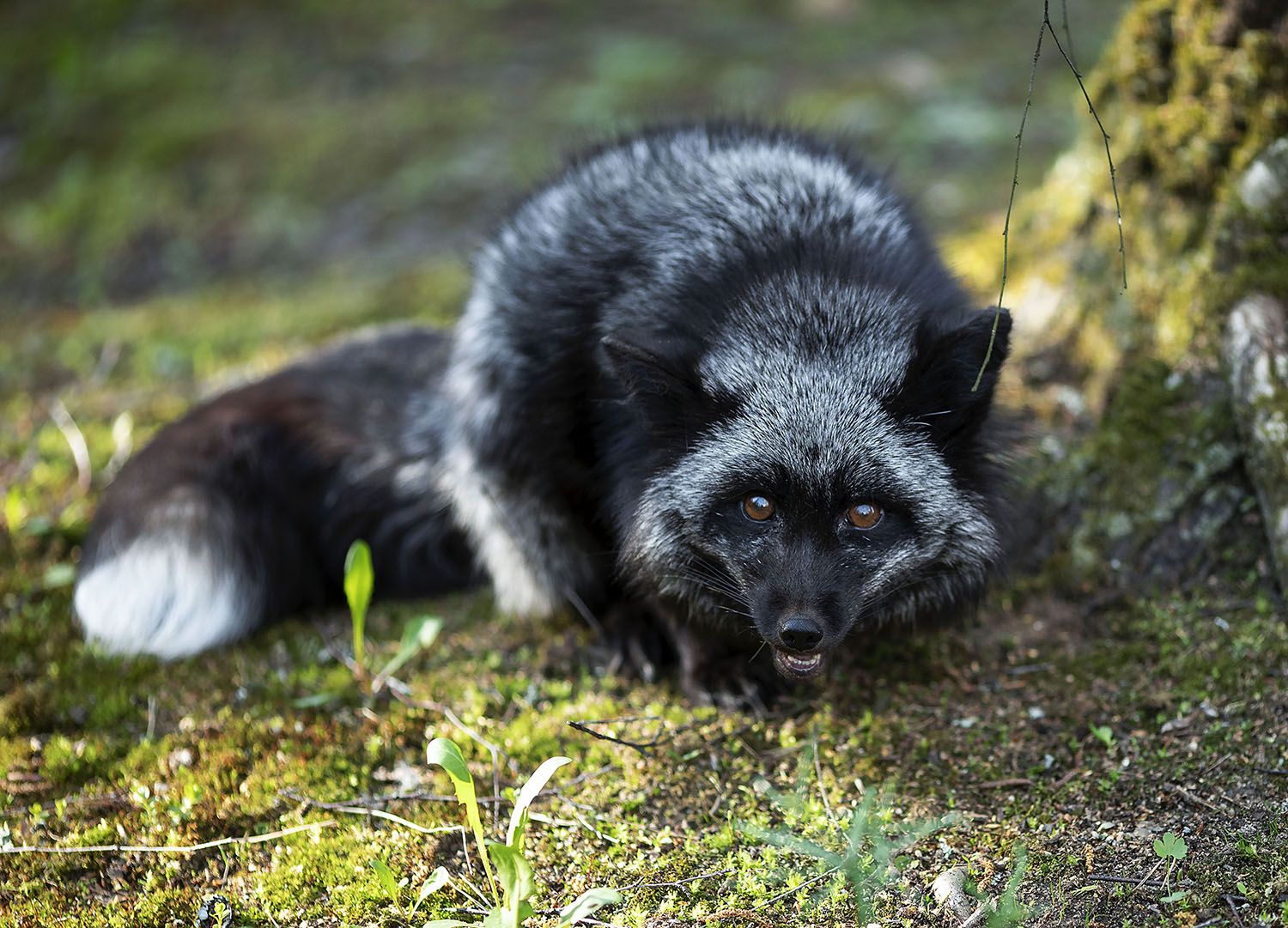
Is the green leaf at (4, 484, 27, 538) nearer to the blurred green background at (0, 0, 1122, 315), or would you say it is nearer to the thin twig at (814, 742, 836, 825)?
the blurred green background at (0, 0, 1122, 315)

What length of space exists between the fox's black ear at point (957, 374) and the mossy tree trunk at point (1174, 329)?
1.10 m

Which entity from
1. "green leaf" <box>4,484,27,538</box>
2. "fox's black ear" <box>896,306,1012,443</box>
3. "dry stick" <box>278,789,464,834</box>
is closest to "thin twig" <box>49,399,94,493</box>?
"green leaf" <box>4,484,27,538</box>

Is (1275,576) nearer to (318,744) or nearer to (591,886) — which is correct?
(591,886)

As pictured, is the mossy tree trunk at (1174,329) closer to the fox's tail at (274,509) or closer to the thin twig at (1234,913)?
the thin twig at (1234,913)

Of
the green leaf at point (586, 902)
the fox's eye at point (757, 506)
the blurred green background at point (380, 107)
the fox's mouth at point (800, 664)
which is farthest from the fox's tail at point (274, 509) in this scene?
the blurred green background at point (380, 107)

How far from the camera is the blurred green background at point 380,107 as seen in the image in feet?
30.8

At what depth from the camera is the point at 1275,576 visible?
382 cm

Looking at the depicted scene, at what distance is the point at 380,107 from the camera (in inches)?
428

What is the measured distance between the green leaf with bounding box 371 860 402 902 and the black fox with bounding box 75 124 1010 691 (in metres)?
1.39

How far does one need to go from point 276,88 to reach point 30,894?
9.75 m

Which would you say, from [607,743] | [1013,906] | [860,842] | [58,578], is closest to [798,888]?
[860,842]

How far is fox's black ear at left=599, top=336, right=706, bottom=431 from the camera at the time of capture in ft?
11.6

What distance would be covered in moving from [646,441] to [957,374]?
1.15 meters

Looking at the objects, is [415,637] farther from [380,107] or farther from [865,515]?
[380,107]
